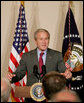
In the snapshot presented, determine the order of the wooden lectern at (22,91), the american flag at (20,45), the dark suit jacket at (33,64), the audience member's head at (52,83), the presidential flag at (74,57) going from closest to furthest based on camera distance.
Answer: the audience member's head at (52,83), the wooden lectern at (22,91), the dark suit jacket at (33,64), the presidential flag at (74,57), the american flag at (20,45)

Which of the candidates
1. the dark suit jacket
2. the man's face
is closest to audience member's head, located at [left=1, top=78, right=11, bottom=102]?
the dark suit jacket

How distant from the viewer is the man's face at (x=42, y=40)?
315 centimetres

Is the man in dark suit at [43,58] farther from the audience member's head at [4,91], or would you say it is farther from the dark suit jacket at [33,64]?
the audience member's head at [4,91]

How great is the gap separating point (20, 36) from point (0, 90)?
2983mm

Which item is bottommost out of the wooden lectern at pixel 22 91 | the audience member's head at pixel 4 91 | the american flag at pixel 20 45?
the wooden lectern at pixel 22 91

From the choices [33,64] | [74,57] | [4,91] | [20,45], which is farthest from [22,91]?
[20,45]

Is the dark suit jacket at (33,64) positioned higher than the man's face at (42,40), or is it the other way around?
the man's face at (42,40)

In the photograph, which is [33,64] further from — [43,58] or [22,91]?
[22,91]

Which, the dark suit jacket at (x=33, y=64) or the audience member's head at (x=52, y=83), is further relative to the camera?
the dark suit jacket at (x=33, y=64)

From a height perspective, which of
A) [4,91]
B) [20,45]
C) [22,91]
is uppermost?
[20,45]

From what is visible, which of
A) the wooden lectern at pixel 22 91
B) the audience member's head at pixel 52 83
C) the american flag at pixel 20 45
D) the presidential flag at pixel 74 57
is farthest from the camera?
the american flag at pixel 20 45

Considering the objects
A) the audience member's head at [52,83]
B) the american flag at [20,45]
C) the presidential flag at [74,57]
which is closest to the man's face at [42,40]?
the presidential flag at [74,57]

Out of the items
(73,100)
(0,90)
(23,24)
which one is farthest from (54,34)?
(73,100)

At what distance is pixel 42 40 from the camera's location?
3.17 meters
